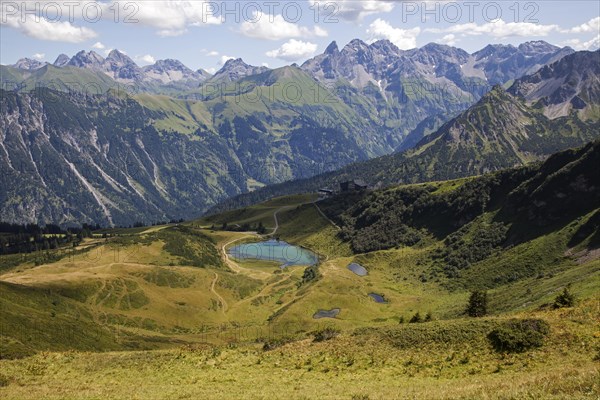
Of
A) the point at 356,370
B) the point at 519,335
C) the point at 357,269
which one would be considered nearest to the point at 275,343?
the point at 356,370

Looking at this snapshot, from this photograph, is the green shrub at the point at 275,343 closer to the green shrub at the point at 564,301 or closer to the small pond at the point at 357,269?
the green shrub at the point at 564,301

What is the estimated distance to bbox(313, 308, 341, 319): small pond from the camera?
141m

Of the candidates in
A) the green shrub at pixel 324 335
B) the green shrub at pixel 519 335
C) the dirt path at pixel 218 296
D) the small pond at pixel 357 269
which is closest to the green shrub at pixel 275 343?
the green shrub at pixel 324 335

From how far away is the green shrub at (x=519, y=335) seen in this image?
142 ft

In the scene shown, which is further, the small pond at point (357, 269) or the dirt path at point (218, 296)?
the small pond at point (357, 269)

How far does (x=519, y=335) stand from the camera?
43844 mm

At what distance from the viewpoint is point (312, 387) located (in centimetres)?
3912

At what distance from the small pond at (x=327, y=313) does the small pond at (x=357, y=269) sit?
40.5 m

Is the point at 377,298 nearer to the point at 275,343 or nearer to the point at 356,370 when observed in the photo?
the point at 275,343

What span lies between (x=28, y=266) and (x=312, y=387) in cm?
17972

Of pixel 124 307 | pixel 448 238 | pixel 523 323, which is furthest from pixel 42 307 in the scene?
pixel 448 238

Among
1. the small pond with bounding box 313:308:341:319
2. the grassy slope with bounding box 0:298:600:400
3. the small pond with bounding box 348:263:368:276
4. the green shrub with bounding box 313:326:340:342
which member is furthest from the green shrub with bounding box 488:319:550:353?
the small pond with bounding box 348:263:368:276

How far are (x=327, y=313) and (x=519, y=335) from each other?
10244cm

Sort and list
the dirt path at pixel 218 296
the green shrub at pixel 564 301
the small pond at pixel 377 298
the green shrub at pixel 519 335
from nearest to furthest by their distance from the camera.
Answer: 1. the green shrub at pixel 519 335
2. the green shrub at pixel 564 301
3. the small pond at pixel 377 298
4. the dirt path at pixel 218 296
